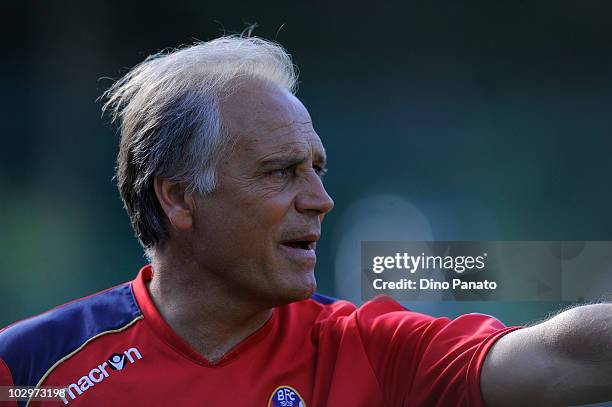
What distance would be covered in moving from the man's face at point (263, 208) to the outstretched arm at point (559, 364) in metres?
0.42

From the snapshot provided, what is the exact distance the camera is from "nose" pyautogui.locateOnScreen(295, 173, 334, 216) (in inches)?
56.1

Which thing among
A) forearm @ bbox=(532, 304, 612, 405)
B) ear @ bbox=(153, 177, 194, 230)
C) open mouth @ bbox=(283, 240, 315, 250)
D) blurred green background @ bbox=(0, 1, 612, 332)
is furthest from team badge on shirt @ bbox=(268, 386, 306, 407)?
blurred green background @ bbox=(0, 1, 612, 332)

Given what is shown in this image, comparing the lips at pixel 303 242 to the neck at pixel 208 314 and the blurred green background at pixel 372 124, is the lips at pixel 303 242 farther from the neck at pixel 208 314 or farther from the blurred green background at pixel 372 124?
the blurred green background at pixel 372 124

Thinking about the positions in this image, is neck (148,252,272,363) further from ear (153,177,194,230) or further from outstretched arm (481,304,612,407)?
outstretched arm (481,304,612,407)

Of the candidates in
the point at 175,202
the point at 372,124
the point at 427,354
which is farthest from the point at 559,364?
the point at 372,124

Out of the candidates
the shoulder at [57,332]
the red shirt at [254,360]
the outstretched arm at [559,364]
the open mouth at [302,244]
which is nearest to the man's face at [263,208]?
the open mouth at [302,244]

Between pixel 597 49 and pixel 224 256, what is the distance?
2920mm

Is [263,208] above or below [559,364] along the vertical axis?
above

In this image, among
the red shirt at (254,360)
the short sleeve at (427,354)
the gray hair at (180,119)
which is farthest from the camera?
the gray hair at (180,119)

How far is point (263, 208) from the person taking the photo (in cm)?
140

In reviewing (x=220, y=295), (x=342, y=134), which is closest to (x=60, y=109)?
(x=342, y=134)

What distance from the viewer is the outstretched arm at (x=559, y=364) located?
108 centimetres

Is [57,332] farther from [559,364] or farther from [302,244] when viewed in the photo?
[559,364]

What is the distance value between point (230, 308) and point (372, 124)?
232cm
